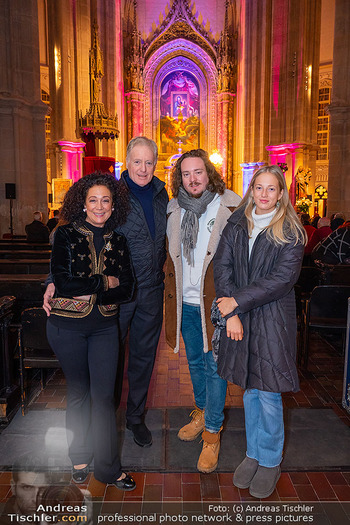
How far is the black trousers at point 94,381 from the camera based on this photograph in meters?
2.45

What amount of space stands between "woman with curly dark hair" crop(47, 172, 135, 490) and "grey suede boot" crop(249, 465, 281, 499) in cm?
75

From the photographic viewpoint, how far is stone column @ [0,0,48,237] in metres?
10.6

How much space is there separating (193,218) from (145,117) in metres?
25.8

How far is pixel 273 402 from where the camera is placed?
2535 millimetres

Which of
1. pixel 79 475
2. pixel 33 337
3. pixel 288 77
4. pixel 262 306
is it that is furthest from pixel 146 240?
pixel 288 77

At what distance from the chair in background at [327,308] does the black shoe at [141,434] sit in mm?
2279

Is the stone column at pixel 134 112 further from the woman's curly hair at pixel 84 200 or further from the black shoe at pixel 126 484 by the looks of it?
the black shoe at pixel 126 484

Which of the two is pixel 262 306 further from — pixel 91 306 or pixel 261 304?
pixel 91 306

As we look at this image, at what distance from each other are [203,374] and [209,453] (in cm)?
54

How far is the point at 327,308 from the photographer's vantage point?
4.57 metres

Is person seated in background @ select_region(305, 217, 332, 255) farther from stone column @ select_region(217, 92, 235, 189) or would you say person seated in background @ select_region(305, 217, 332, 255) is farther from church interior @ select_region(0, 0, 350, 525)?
stone column @ select_region(217, 92, 235, 189)

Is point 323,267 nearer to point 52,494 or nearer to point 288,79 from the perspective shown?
point 52,494

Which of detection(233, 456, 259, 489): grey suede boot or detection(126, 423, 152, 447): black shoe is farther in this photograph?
detection(126, 423, 152, 447): black shoe

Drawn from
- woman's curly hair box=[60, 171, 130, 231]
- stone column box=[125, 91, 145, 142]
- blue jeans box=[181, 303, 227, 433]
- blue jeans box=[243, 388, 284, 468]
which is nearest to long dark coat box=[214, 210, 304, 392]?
blue jeans box=[243, 388, 284, 468]
